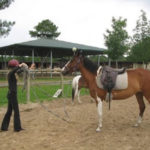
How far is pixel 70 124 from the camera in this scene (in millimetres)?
5848

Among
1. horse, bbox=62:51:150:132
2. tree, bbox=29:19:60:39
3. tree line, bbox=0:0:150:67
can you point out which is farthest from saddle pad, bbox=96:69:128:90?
tree, bbox=29:19:60:39

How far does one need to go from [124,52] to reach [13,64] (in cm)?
2100

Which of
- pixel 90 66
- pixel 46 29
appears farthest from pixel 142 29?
pixel 46 29

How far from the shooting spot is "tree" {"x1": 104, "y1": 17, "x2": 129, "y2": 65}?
80.2ft

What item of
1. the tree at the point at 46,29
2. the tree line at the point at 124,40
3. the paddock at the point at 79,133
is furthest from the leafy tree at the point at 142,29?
the tree at the point at 46,29

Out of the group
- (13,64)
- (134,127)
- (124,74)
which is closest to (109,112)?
(134,127)

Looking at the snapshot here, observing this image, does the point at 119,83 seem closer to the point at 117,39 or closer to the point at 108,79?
the point at 108,79

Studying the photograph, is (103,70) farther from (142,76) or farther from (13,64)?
(13,64)

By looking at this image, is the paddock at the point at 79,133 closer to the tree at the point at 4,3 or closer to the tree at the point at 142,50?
the tree at the point at 4,3

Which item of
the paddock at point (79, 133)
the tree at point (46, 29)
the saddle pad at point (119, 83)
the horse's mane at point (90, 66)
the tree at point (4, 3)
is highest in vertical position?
the tree at point (46, 29)

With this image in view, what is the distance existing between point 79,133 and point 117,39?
20481mm

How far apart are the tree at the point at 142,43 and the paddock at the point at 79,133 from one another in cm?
1460

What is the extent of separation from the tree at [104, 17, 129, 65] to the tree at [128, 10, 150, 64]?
2.46 meters

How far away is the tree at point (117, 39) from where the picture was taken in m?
24.4
